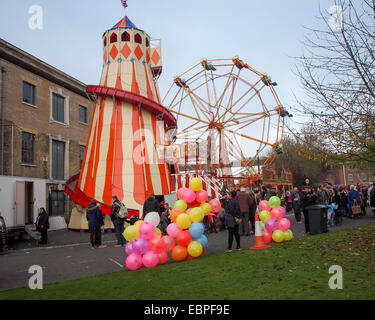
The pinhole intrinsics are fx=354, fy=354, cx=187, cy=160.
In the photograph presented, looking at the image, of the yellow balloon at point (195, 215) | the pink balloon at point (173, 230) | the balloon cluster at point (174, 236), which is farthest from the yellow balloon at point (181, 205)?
the pink balloon at point (173, 230)

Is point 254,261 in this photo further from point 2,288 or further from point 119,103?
point 119,103

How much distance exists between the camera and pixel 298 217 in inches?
609

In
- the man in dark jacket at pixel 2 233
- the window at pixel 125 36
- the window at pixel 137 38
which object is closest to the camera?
the man in dark jacket at pixel 2 233

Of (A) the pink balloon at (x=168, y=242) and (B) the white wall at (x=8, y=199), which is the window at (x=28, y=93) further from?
(A) the pink balloon at (x=168, y=242)

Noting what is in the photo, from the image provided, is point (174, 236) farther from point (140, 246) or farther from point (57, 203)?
point (57, 203)

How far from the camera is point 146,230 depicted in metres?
7.48

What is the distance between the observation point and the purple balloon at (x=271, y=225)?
376 inches

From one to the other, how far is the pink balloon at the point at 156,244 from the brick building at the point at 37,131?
25.8ft

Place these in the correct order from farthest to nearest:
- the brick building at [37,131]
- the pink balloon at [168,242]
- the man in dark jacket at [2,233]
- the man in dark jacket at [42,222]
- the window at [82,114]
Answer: the window at [82,114]
the brick building at [37,131]
the man in dark jacket at [42,222]
the man in dark jacket at [2,233]
the pink balloon at [168,242]

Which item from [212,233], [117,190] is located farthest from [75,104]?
[212,233]

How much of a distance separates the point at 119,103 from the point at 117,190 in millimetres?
4507

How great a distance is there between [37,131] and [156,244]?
14.9 metres

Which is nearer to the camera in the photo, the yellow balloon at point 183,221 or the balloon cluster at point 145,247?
the balloon cluster at point 145,247

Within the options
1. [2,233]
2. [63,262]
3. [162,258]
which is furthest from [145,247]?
[2,233]
